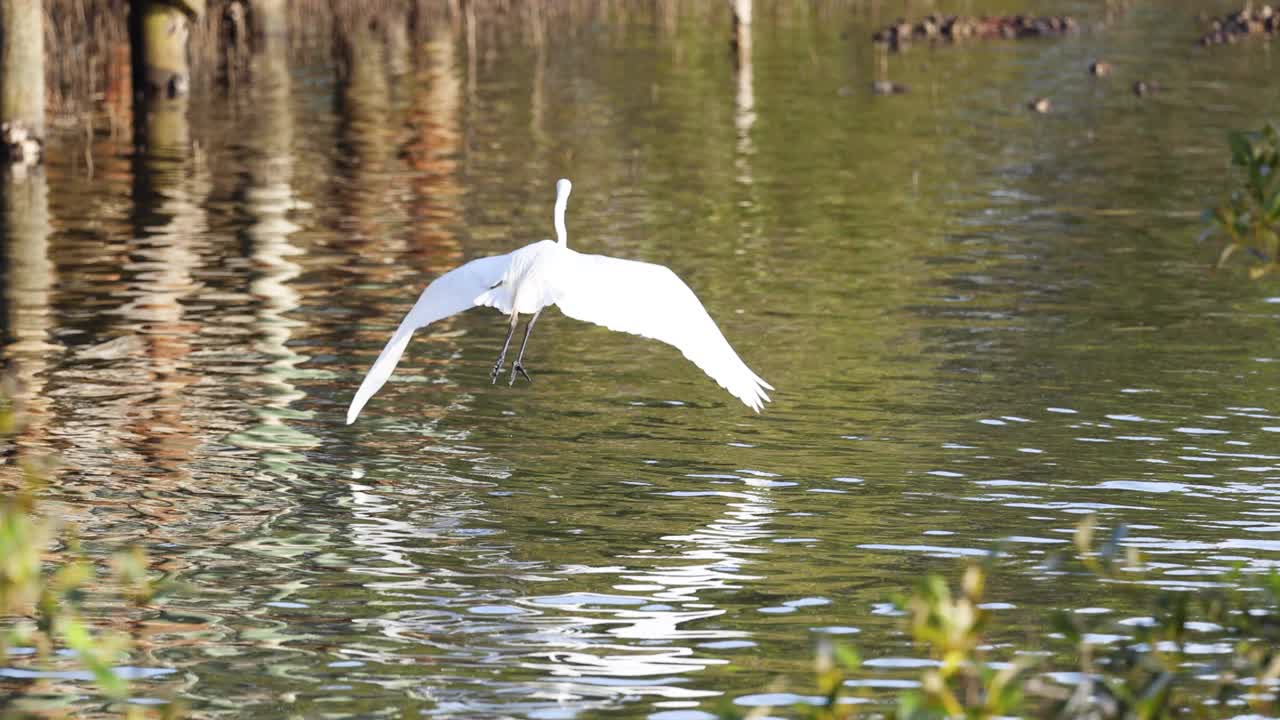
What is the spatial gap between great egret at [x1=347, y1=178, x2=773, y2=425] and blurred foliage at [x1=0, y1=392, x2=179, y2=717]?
6.48ft

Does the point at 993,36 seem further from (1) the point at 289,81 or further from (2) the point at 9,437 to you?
(2) the point at 9,437

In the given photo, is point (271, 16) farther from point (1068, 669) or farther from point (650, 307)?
point (1068, 669)

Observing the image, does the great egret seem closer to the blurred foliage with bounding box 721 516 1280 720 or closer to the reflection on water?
the reflection on water

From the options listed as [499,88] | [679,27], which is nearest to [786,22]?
[679,27]

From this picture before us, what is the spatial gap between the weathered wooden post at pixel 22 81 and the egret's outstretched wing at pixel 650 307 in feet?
48.4

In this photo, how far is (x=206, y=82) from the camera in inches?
1336

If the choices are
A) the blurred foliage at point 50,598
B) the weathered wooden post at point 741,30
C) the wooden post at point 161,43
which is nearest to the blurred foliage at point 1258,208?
the blurred foliage at point 50,598

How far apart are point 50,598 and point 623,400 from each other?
8.13 meters

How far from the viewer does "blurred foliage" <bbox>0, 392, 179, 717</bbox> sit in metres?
4.82

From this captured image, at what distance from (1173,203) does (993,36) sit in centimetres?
2123

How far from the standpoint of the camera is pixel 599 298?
10492 mm

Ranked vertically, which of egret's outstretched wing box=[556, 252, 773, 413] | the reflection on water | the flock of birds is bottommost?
the reflection on water

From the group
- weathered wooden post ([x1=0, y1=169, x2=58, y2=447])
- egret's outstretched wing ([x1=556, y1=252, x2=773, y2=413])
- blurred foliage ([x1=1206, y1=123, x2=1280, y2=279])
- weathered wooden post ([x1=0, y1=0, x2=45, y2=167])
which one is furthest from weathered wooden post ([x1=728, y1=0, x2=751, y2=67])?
blurred foliage ([x1=1206, y1=123, x2=1280, y2=279])

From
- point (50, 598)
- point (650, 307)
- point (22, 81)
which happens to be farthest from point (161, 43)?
point (50, 598)
